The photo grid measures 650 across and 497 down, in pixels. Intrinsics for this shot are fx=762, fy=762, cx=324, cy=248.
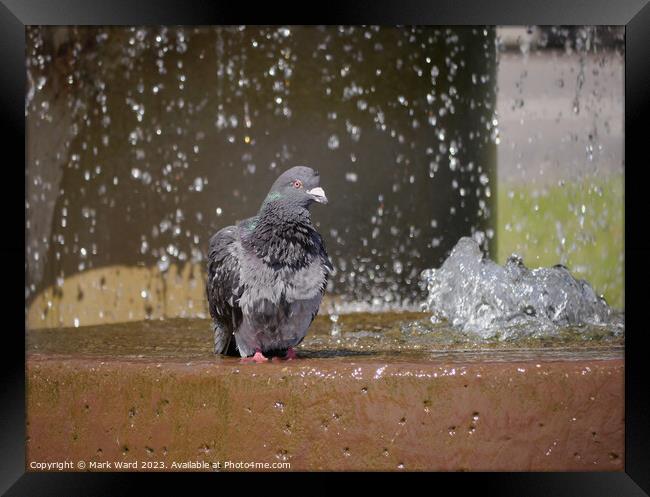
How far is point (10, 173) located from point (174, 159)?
2407 millimetres

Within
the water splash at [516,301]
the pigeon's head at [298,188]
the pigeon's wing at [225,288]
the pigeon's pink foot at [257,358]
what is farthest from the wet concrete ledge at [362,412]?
the water splash at [516,301]

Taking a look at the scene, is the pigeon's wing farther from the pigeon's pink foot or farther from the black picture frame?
the black picture frame

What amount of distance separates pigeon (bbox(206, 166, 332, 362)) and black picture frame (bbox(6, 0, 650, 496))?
19.6 inches

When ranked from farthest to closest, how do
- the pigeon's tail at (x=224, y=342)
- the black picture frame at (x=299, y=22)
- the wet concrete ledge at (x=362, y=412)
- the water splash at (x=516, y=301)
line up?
the water splash at (x=516, y=301), the pigeon's tail at (x=224, y=342), the black picture frame at (x=299, y=22), the wet concrete ledge at (x=362, y=412)

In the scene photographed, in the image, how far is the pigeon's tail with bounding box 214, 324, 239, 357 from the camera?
281 cm

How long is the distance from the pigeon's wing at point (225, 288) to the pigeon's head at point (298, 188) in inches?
9.3

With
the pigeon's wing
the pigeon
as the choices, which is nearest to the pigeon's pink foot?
the pigeon

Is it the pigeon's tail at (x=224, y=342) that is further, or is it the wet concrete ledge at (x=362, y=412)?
the pigeon's tail at (x=224, y=342)

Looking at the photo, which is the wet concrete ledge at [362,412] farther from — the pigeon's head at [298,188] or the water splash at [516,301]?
the water splash at [516,301]

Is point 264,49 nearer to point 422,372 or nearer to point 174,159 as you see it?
point 174,159

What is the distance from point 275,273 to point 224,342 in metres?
0.40

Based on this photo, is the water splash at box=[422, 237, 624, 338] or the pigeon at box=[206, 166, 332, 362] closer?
the pigeon at box=[206, 166, 332, 362]

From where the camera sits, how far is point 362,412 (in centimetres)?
242

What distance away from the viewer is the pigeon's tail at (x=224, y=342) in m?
2.81
